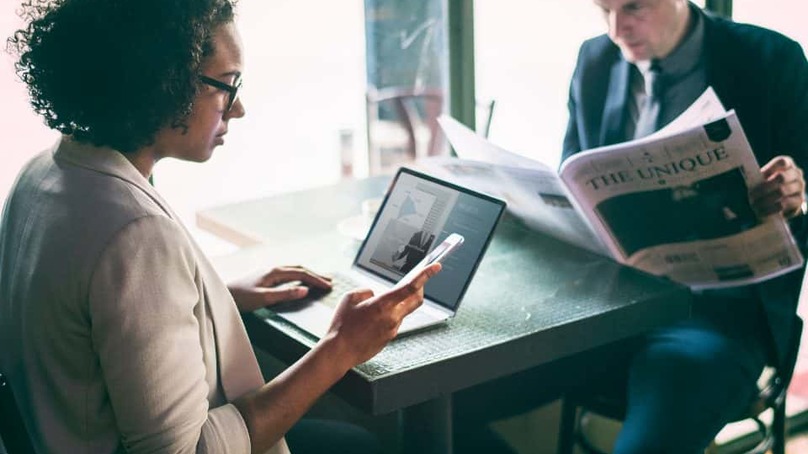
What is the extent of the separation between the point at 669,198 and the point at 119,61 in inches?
32.0

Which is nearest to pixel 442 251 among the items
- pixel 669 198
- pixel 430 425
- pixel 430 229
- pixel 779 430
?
pixel 430 229

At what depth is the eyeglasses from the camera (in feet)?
3.72

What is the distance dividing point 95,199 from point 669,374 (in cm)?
89

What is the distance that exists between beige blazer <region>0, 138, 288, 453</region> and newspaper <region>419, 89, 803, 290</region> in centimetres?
58

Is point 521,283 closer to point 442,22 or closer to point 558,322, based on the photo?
point 558,322

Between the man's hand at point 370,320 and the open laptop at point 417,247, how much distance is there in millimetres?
83

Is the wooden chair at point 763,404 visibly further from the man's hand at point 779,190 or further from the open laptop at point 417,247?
the open laptop at point 417,247

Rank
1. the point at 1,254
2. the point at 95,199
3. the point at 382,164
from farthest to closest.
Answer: the point at 382,164
the point at 1,254
the point at 95,199

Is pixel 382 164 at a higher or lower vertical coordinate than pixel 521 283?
lower

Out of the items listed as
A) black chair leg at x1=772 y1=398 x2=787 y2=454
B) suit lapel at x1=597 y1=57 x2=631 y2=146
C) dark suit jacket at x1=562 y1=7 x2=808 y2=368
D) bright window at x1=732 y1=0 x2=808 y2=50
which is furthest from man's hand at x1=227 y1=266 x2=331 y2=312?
bright window at x1=732 y1=0 x2=808 y2=50

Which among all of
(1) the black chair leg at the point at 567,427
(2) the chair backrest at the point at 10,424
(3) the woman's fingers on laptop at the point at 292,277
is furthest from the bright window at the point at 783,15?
(2) the chair backrest at the point at 10,424

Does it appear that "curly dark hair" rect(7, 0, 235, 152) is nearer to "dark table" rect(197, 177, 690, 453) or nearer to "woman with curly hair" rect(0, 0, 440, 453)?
"woman with curly hair" rect(0, 0, 440, 453)

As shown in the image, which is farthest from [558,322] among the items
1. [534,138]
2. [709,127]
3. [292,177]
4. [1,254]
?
[292,177]

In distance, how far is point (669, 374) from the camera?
1.42 meters
